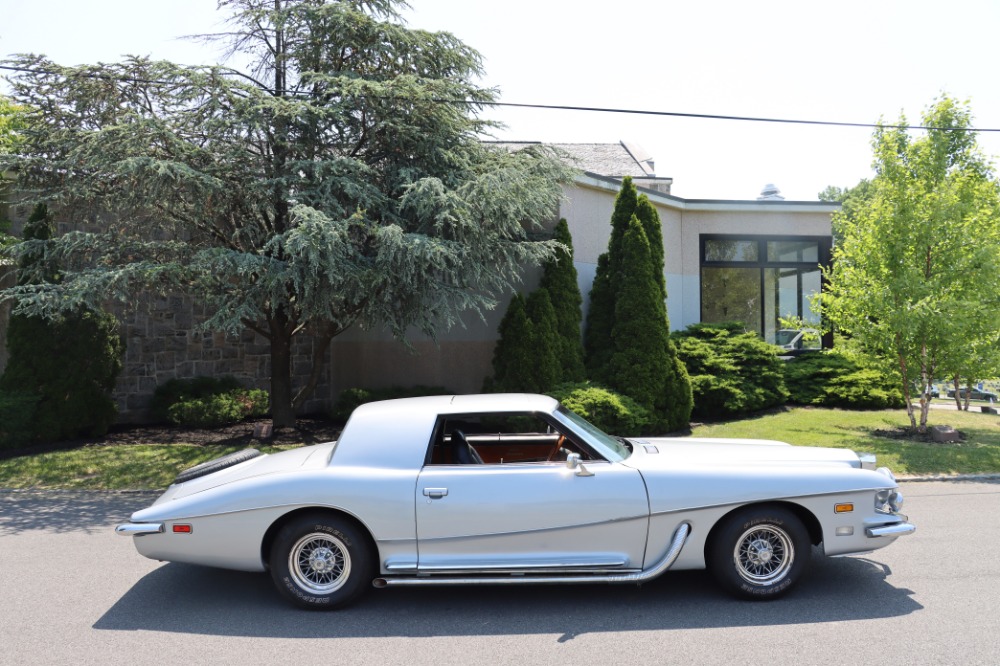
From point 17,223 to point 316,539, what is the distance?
1143 cm

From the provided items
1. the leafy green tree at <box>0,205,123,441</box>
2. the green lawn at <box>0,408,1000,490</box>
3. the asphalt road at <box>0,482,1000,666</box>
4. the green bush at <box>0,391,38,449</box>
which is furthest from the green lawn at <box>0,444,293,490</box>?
the asphalt road at <box>0,482,1000,666</box>

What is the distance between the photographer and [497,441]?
6.03m

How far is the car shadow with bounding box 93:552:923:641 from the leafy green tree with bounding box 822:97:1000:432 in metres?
7.42

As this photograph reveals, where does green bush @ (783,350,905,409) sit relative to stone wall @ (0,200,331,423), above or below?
below

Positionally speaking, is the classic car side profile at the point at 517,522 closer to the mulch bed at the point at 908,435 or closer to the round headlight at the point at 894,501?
the round headlight at the point at 894,501

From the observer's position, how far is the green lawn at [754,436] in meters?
9.71

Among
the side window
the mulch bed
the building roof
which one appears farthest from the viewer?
the building roof

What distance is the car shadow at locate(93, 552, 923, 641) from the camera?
459 cm

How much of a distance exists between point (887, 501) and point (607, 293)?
28.5 feet

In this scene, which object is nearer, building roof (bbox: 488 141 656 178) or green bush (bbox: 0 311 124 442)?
green bush (bbox: 0 311 124 442)

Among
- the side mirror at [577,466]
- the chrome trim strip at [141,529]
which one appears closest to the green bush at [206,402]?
the chrome trim strip at [141,529]

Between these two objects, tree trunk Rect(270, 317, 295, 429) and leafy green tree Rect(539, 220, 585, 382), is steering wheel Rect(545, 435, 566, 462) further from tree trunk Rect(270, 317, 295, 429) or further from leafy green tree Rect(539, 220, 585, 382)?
tree trunk Rect(270, 317, 295, 429)

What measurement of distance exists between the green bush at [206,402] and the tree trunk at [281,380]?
122 centimetres

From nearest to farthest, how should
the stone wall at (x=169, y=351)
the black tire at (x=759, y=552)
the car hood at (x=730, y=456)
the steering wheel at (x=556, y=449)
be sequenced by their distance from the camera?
the black tire at (x=759, y=552) < the car hood at (x=730, y=456) < the steering wheel at (x=556, y=449) < the stone wall at (x=169, y=351)
